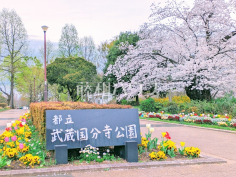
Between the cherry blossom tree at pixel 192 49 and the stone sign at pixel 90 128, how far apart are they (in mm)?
11704

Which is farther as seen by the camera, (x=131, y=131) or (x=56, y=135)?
(x=131, y=131)

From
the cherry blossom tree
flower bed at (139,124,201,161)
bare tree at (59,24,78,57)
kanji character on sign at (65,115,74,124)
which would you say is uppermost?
bare tree at (59,24,78,57)

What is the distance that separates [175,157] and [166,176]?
1.28m

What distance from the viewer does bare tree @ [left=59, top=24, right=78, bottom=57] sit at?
149 feet

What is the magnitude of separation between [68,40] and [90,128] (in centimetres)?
4237

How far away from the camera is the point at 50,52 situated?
48500 millimetres

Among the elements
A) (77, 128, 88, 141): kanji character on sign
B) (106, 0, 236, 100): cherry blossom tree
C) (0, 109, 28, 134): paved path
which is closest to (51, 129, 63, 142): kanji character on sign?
(77, 128, 88, 141): kanji character on sign

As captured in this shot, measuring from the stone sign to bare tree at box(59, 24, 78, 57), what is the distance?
41.4 m

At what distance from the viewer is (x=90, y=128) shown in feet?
17.3

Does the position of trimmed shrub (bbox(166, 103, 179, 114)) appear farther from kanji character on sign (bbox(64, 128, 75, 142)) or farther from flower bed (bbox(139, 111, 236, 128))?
kanji character on sign (bbox(64, 128, 75, 142))

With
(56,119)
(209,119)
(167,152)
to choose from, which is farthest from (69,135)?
(209,119)

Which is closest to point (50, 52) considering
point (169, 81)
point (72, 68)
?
point (72, 68)

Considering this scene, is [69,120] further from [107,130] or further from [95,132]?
[107,130]

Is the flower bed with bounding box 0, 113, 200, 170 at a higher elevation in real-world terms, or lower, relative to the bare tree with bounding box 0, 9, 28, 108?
lower
